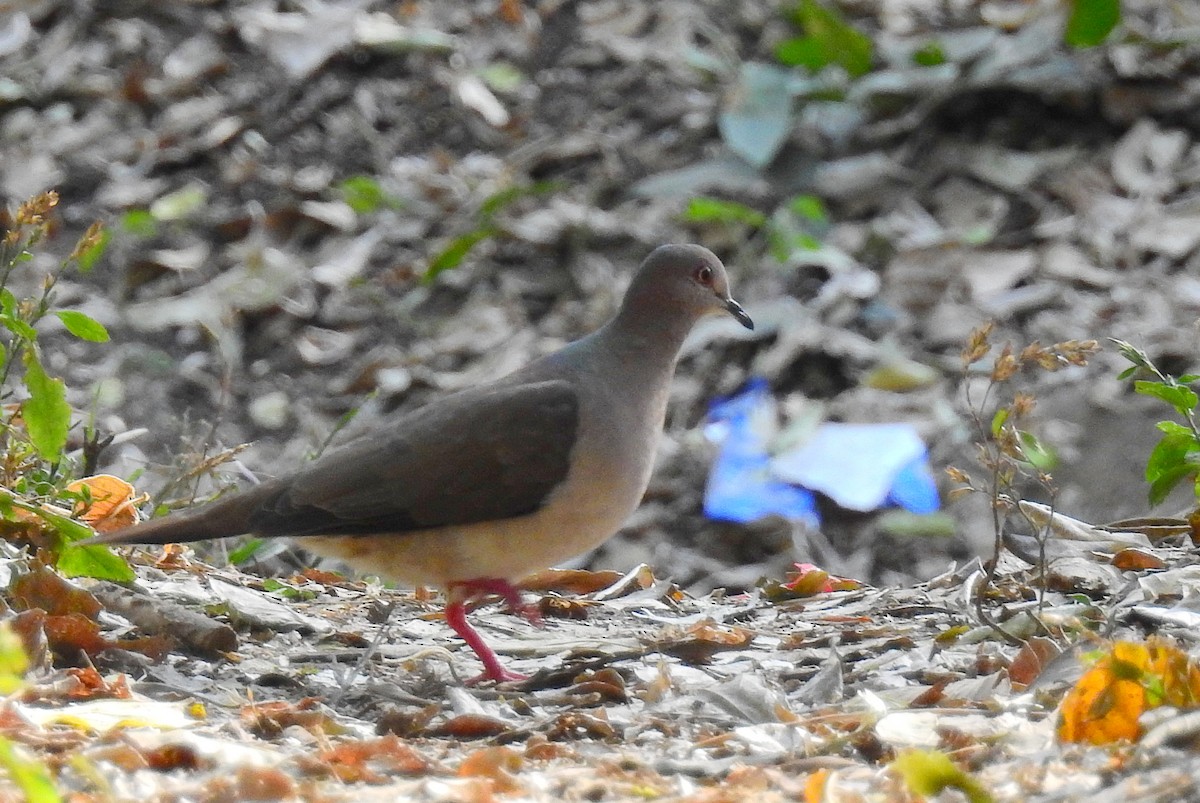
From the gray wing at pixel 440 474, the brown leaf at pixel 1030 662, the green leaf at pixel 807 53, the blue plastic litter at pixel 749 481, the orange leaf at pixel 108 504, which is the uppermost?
the brown leaf at pixel 1030 662

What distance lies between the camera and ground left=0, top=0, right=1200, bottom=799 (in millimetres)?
6699

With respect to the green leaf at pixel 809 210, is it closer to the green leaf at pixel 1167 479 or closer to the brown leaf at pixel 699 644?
the green leaf at pixel 1167 479

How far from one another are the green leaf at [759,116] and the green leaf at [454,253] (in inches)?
54.2

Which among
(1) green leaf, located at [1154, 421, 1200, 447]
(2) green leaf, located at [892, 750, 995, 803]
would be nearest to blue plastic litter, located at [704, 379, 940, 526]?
(1) green leaf, located at [1154, 421, 1200, 447]

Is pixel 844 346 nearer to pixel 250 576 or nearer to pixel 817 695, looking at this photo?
pixel 250 576

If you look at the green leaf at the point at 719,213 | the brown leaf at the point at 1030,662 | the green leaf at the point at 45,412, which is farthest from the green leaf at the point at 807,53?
the brown leaf at the point at 1030,662

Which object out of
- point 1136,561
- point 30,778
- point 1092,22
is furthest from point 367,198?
point 30,778

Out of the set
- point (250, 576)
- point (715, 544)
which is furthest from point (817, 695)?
point (715, 544)

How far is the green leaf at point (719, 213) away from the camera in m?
7.84

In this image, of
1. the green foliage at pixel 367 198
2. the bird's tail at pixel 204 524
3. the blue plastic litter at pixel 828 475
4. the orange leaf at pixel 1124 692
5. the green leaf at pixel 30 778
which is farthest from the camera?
the green foliage at pixel 367 198

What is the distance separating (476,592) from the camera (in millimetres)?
4363

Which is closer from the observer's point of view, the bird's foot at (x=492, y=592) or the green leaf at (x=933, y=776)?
the green leaf at (x=933, y=776)

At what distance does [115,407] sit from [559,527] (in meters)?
4.17

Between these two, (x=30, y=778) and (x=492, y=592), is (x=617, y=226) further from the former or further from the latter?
(x=30, y=778)
